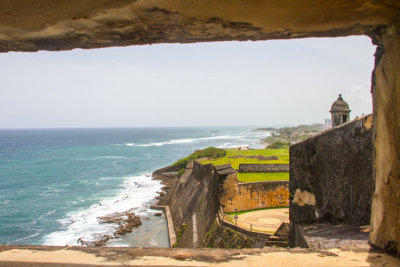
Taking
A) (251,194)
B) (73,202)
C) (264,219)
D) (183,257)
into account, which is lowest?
(73,202)

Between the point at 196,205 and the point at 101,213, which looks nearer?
the point at 196,205

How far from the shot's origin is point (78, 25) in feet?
6.83

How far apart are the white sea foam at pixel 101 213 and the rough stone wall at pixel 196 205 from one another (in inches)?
171

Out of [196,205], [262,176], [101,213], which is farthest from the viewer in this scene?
[101,213]

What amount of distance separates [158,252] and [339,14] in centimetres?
202

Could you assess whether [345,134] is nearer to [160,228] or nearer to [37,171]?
[160,228]

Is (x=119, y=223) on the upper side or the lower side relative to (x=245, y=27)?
lower

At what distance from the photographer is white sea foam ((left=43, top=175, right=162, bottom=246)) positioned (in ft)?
71.8

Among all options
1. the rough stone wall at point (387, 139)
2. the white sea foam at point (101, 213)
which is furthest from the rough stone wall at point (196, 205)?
the rough stone wall at point (387, 139)

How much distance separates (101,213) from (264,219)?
17237 mm

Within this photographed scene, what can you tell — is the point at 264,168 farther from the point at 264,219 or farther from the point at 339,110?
the point at 264,219

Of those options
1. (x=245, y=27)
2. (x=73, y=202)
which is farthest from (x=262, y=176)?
(x=245, y=27)

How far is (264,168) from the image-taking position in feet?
78.7

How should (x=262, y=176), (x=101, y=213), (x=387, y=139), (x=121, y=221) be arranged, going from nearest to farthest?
(x=387, y=139)
(x=262, y=176)
(x=121, y=221)
(x=101, y=213)
